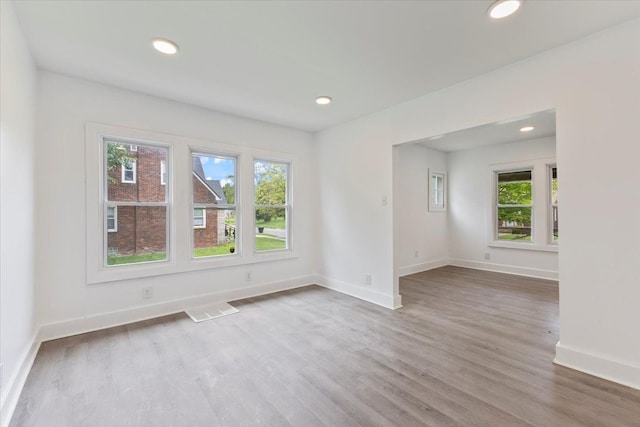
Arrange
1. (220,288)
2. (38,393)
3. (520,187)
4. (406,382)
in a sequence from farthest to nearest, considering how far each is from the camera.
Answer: (520,187) → (220,288) → (406,382) → (38,393)

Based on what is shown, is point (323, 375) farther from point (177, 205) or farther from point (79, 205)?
point (79, 205)

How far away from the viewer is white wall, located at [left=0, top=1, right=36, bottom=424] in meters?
1.74

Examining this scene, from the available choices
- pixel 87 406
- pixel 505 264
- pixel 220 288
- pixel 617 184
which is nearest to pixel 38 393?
pixel 87 406

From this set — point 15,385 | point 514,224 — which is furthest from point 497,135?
point 15,385

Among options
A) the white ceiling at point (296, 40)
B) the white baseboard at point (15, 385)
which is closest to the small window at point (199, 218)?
the white ceiling at point (296, 40)

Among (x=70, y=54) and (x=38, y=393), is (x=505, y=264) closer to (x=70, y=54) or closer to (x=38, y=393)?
(x=38, y=393)

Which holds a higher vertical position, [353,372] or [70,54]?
[70,54]

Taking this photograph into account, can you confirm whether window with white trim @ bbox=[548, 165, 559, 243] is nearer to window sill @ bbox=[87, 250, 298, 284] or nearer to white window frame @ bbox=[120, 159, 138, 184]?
window sill @ bbox=[87, 250, 298, 284]

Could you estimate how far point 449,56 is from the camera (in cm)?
245

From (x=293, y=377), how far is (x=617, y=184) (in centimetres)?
278

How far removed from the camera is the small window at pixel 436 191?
6.09 metres

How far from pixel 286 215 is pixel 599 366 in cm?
381

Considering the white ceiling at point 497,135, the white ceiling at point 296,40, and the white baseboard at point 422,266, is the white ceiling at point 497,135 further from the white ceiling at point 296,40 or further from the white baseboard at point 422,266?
the white baseboard at point 422,266

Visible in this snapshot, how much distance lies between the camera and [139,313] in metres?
3.21
